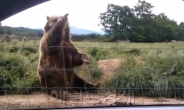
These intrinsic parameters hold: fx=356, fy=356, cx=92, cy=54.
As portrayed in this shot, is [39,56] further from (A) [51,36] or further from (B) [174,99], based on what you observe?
(B) [174,99]

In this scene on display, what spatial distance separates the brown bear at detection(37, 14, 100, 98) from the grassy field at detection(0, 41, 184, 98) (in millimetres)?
53

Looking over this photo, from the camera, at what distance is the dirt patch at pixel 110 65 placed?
113 inches

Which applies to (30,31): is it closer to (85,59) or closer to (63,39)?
(63,39)

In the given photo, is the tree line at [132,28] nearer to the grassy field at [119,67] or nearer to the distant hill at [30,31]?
the distant hill at [30,31]

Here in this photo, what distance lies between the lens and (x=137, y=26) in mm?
2117

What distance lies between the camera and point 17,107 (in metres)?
2.36

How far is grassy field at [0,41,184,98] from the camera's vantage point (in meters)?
2.61

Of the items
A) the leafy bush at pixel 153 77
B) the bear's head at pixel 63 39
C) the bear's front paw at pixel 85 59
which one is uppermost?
the bear's head at pixel 63 39

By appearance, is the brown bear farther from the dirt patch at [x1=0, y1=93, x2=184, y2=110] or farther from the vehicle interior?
the dirt patch at [x1=0, y1=93, x2=184, y2=110]

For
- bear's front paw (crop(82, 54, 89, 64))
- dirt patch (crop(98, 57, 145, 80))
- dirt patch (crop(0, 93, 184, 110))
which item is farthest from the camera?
dirt patch (crop(98, 57, 145, 80))

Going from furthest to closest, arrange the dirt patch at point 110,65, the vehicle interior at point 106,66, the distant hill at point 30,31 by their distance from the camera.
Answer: the dirt patch at point 110,65 → the vehicle interior at point 106,66 → the distant hill at point 30,31

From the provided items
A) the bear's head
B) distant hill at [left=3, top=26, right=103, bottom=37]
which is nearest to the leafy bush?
the bear's head

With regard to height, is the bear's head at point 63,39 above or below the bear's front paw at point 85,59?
above

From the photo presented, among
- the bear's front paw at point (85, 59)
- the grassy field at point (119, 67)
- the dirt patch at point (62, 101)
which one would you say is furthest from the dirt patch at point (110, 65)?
the dirt patch at point (62, 101)
